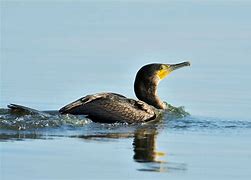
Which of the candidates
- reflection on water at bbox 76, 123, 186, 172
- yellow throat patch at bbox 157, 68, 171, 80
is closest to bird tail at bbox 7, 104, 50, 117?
reflection on water at bbox 76, 123, 186, 172

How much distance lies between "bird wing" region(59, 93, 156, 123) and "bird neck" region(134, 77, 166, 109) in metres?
1.30

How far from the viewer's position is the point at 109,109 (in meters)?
16.8

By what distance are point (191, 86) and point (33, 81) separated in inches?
105

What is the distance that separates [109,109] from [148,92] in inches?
77.1

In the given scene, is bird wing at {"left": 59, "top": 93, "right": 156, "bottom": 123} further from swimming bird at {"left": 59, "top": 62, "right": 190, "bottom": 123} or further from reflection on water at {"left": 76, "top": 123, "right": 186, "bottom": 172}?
reflection on water at {"left": 76, "top": 123, "right": 186, "bottom": 172}

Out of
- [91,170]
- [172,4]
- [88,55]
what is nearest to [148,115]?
[91,170]

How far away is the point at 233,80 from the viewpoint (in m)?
21.5

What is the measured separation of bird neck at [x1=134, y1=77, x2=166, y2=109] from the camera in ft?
61.0

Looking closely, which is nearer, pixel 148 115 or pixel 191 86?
pixel 148 115

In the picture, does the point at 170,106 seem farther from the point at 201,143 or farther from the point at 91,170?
the point at 91,170

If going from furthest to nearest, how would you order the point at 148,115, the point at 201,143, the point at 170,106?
the point at 170,106 < the point at 148,115 < the point at 201,143

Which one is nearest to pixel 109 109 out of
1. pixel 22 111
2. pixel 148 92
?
pixel 22 111

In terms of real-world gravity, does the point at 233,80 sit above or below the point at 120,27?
below

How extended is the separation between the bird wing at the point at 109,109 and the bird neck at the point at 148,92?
130cm
